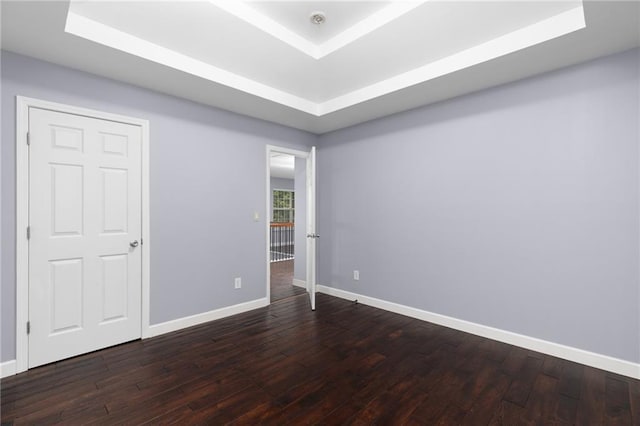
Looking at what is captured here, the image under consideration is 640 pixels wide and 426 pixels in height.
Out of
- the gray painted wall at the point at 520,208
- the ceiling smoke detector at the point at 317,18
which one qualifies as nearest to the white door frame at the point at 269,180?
the gray painted wall at the point at 520,208

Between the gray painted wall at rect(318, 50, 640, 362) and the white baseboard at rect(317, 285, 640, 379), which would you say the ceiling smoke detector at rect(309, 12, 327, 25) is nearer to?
the gray painted wall at rect(318, 50, 640, 362)

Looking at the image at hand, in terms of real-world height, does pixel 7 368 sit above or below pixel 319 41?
below

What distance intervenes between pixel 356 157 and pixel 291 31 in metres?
2.07

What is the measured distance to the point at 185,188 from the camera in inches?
132

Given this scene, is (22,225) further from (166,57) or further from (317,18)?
(317,18)

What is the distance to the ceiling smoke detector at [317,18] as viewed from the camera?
239 centimetres

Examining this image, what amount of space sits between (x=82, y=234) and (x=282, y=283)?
3317 millimetres

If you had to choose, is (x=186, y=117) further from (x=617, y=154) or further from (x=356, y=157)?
(x=617, y=154)

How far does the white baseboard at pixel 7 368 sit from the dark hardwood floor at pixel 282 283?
266cm

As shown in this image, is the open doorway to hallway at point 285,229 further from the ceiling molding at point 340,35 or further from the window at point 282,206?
the ceiling molding at point 340,35

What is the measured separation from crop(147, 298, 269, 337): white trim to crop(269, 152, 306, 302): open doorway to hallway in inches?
19.7

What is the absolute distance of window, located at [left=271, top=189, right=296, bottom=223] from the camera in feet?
39.3

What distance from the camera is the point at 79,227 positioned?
2699mm

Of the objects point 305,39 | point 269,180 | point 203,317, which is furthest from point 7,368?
point 305,39
